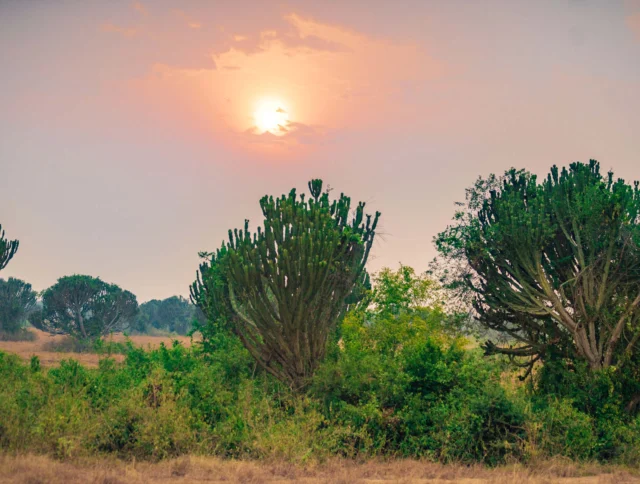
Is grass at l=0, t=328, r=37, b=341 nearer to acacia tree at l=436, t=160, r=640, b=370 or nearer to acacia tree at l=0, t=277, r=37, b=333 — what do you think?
acacia tree at l=0, t=277, r=37, b=333

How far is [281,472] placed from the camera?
11.5 meters

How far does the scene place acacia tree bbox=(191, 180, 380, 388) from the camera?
50.7 feet

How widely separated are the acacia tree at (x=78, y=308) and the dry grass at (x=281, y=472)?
124 ft

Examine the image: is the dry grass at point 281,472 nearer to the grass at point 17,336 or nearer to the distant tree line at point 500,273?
the distant tree line at point 500,273

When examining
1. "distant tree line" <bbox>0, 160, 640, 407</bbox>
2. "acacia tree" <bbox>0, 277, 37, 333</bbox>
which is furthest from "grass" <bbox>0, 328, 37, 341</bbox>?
"distant tree line" <bbox>0, 160, 640, 407</bbox>

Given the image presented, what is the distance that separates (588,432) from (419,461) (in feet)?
13.6

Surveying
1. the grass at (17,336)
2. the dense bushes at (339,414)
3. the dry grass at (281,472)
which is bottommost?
the dry grass at (281,472)

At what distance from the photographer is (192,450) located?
12641mm

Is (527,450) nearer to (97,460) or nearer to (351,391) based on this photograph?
(351,391)

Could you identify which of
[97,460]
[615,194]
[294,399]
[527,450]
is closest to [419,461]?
[527,450]

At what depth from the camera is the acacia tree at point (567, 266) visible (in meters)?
16.2

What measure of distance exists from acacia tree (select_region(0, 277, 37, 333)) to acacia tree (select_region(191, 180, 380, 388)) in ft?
141

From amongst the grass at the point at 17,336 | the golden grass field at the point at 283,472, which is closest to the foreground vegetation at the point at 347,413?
the golden grass field at the point at 283,472

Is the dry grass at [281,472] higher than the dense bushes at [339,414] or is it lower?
lower
